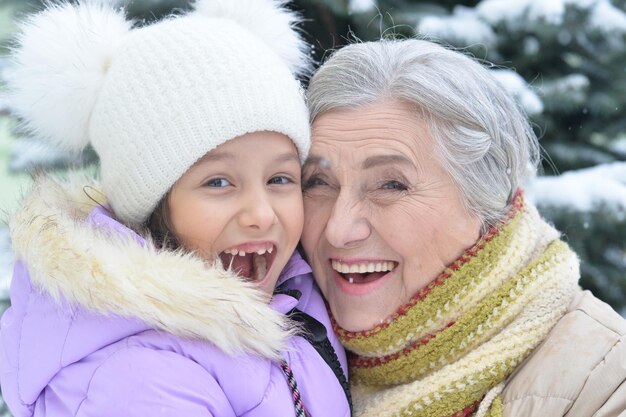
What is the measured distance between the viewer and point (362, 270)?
223 cm

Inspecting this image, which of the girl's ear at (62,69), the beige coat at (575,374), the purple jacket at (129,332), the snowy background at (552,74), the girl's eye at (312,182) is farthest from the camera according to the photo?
the snowy background at (552,74)

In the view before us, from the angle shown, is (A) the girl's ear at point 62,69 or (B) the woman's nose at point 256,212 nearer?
(B) the woman's nose at point 256,212

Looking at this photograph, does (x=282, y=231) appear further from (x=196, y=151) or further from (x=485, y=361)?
(x=485, y=361)

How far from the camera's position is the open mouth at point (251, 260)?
6.54 ft

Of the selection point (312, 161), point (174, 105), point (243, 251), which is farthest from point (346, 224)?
point (174, 105)

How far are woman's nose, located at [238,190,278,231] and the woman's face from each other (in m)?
0.27

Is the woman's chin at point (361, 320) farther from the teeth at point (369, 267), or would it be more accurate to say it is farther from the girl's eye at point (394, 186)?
the girl's eye at point (394, 186)

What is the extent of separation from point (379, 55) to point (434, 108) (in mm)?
255

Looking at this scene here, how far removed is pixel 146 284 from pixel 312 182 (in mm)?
757

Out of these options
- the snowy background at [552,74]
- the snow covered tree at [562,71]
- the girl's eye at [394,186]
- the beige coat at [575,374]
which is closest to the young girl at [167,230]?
the girl's eye at [394,186]

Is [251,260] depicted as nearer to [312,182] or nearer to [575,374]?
[312,182]

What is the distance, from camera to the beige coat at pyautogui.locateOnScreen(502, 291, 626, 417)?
1.83m

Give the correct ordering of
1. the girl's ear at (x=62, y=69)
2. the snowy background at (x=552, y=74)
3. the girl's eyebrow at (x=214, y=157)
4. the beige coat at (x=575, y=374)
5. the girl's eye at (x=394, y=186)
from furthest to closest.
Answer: the snowy background at (x=552, y=74)
the girl's eye at (x=394, y=186)
the girl's ear at (x=62, y=69)
the girl's eyebrow at (x=214, y=157)
the beige coat at (x=575, y=374)

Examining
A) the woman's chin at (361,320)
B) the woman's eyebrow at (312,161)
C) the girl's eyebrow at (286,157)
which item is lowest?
the woman's chin at (361,320)
